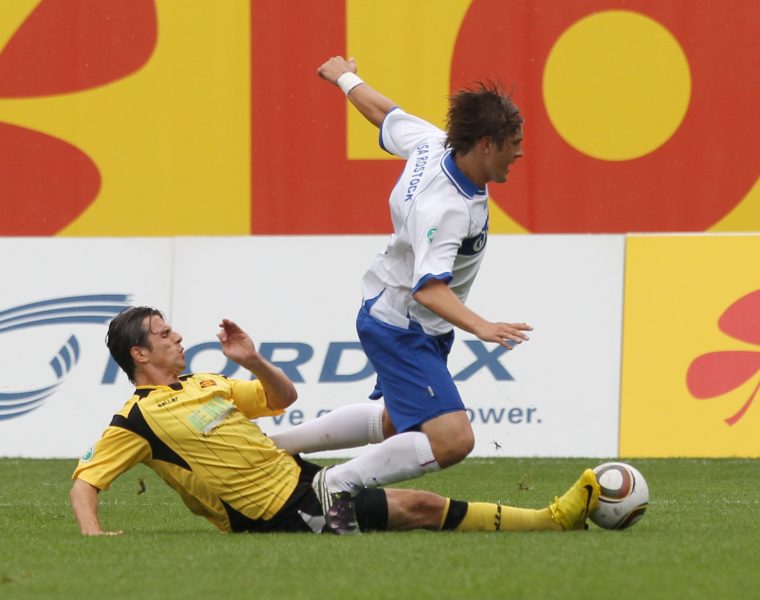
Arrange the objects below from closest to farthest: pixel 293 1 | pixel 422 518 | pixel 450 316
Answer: pixel 450 316, pixel 422 518, pixel 293 1

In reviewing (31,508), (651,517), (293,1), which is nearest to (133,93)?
(293,1)

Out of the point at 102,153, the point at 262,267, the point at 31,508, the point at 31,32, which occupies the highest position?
the point at 31,32

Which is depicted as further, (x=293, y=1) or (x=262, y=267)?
(x=293, y=1)

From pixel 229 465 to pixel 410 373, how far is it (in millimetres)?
813

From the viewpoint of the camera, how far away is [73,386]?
34.5ft

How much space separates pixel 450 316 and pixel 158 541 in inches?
56.3

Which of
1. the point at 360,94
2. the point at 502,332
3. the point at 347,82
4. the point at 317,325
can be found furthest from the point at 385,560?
the point at 317,325

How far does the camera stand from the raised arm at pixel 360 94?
6.87 meters

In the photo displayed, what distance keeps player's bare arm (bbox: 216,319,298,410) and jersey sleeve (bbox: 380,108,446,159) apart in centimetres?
116

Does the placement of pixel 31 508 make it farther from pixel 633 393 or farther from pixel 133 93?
pixel 133 93

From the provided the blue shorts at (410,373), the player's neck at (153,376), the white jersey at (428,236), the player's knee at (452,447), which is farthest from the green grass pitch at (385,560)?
the white jersey at (428,236)

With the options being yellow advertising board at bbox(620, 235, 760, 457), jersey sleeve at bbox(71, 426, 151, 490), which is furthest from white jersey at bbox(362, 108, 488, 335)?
yellow advertising board at bbox(620, 235, 760, 457)

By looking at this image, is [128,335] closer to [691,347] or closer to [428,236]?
[428,236]

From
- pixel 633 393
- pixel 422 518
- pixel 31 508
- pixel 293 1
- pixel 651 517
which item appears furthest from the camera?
pixel 293 1
